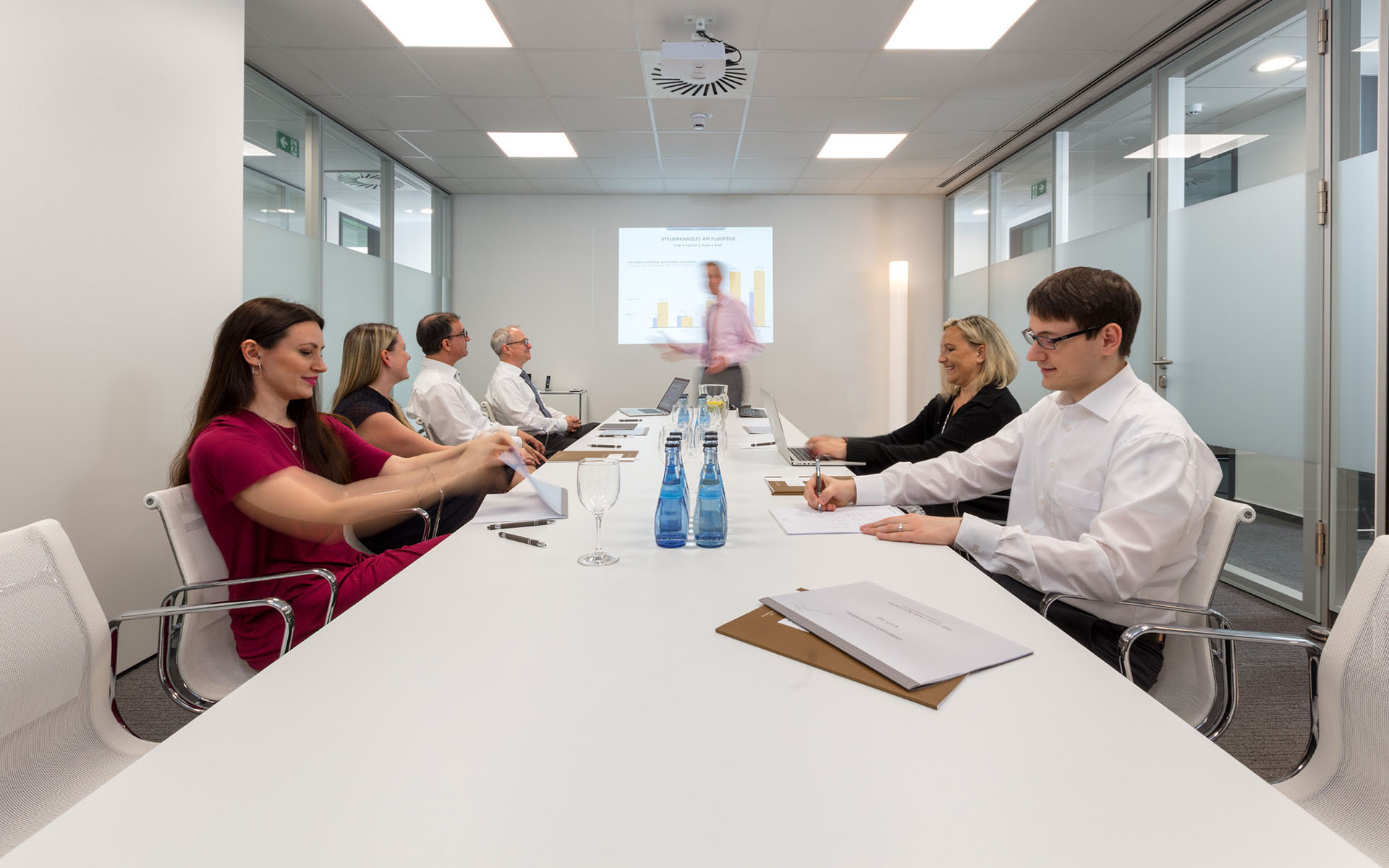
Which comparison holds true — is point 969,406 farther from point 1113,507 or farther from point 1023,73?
point 1023,73

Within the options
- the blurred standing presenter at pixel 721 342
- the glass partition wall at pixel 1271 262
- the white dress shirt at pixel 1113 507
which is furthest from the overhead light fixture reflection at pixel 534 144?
the white dress shirt at pixel 1113 507

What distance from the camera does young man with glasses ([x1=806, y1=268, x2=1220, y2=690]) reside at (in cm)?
138

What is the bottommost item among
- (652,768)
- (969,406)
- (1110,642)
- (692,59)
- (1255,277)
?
(1110,642)

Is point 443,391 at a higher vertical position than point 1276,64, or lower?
lower

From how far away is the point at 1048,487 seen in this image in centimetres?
177

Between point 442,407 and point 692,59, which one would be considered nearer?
point 692,59

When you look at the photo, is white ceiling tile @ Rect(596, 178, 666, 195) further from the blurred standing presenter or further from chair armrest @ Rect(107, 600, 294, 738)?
chair armrest @ Rect(107, 600, 294, 738)

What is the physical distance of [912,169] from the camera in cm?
637

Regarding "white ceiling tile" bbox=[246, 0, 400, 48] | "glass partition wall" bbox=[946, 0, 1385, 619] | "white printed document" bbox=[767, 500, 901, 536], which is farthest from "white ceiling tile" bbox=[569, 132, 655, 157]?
"white printed document" bbox=[767, 500, 901, 536]

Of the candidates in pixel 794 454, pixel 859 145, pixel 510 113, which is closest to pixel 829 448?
pixel 794 454

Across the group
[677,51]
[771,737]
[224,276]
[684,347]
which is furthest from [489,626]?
[684,347]

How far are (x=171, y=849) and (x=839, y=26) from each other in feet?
13.7

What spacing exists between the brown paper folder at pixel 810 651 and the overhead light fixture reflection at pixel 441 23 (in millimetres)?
3611

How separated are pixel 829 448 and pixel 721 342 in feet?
14.5
